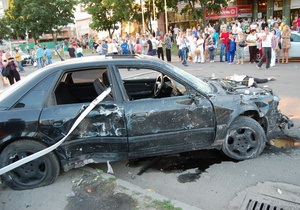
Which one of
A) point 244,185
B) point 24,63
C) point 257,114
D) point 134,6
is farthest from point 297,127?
point 134,6

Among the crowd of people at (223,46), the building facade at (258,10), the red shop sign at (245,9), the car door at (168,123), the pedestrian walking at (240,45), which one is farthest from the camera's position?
the red shop sign at (245,9)

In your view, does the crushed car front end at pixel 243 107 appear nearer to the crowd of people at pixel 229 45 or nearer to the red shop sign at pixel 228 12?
the crowd of people at pixel 229 45

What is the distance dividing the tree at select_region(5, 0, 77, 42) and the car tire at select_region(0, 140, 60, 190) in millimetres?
45479

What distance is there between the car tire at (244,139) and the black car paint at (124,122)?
0.14 meters

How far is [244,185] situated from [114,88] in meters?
2.02

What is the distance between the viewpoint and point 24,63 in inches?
957

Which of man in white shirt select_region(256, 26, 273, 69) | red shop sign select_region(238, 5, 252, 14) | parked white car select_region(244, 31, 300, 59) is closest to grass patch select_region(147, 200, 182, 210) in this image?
man in white shirt select_region(256, 26, 273, 69)

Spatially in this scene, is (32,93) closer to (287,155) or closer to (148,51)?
(287,155)

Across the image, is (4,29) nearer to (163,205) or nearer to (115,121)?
(115,121)

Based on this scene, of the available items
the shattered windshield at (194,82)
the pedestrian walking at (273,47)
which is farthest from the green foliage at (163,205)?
the pedestrian walking at (273,47)

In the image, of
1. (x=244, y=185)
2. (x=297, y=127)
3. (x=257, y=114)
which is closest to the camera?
(x=244, y=185)

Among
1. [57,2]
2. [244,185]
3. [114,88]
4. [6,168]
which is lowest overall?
[244,185]

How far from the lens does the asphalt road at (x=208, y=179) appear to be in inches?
132

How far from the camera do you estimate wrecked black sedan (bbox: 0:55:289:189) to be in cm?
353
